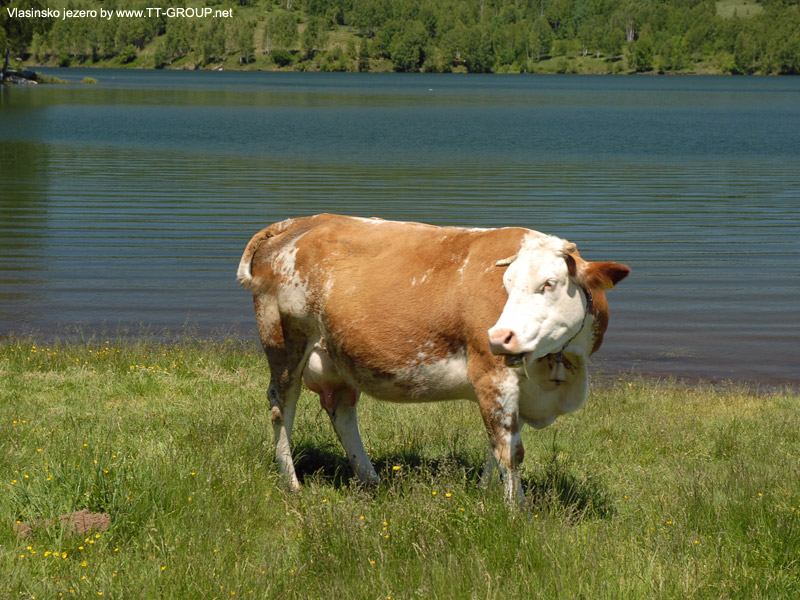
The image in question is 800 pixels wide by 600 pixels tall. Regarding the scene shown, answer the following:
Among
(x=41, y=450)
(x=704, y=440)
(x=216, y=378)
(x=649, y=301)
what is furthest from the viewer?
(x=649, y=301)

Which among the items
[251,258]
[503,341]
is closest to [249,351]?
[251,258]

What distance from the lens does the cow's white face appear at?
5.55 meters

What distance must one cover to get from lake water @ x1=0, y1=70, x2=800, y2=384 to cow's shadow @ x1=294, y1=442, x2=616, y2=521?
724 cm

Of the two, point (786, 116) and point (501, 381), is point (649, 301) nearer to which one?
point (501, 381)

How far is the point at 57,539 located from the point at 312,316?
2.38 m

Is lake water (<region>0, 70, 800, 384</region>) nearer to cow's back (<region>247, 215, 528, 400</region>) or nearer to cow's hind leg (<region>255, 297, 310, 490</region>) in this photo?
cow's hind leg (<region>255, 297, 310, 490</region>)

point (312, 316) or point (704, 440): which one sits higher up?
point (312, 316)

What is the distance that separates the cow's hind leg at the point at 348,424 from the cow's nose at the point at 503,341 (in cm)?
210

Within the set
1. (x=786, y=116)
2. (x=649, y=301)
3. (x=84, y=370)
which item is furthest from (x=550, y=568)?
(x=786, y=116)

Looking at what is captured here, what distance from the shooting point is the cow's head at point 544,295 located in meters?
5.57

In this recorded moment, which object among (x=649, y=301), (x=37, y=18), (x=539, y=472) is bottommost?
(x=649, y=301)

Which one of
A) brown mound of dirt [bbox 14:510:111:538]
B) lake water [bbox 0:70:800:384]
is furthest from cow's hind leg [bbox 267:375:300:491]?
lake water [bbox 0:70:800:384]

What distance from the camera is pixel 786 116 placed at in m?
89.2

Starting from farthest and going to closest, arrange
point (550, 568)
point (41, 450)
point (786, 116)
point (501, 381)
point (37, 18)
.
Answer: point (37, 18) → point (786, 116) → point (41, 450) → point (501, 381) → point (550, 568)
